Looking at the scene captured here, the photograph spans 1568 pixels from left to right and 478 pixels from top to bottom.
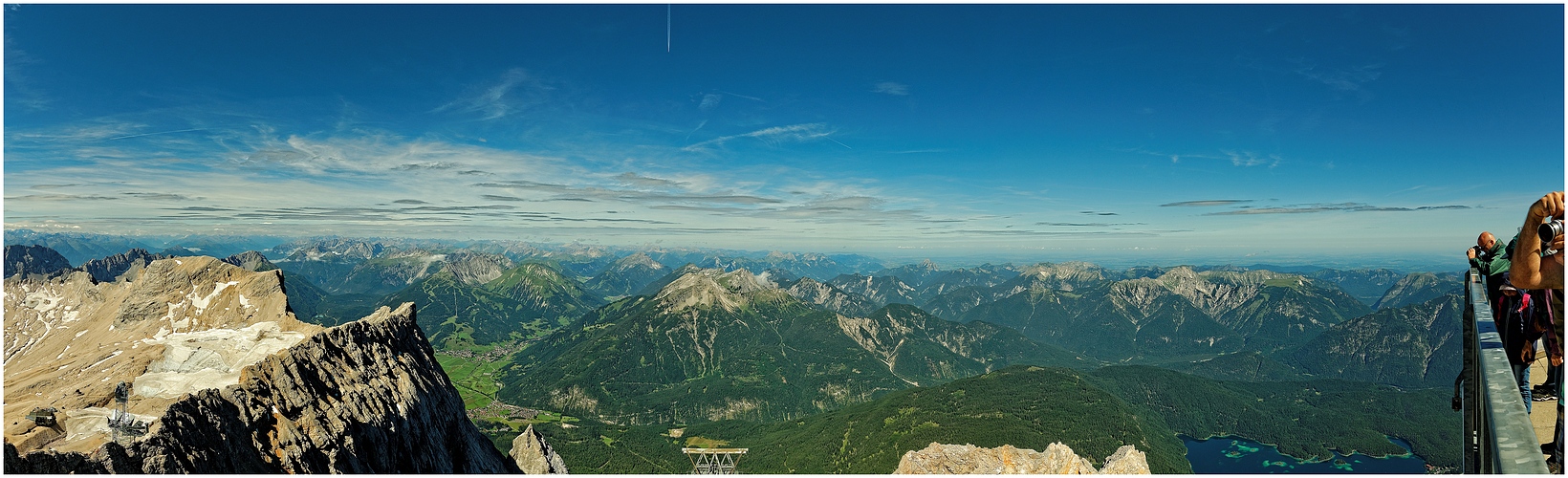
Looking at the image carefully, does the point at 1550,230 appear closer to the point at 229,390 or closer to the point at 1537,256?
the point at 1537,256

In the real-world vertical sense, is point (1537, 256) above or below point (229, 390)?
above

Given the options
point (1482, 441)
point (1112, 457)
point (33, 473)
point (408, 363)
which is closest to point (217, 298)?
point (408, 363)

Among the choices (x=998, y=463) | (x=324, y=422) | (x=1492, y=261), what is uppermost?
(x=1492, y=261)

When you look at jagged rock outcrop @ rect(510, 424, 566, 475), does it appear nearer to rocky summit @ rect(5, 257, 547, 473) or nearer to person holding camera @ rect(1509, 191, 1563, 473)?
rocky summit @ rect(5, 257, 547, 473)

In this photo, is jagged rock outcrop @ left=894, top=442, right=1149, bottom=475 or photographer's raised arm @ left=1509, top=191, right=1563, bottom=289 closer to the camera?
photographer's raised arm @ left=1509, top=191, right=1563, bottom=289

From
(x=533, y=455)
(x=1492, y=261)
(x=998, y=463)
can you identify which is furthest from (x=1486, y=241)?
(x=533, y=455)

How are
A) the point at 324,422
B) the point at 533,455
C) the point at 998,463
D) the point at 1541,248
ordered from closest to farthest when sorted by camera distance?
the point at 1541,248, the point at 324,422, the point at 998,463, the point at 533,455

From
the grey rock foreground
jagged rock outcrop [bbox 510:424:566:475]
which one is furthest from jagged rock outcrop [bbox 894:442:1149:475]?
the grey rock foreground
